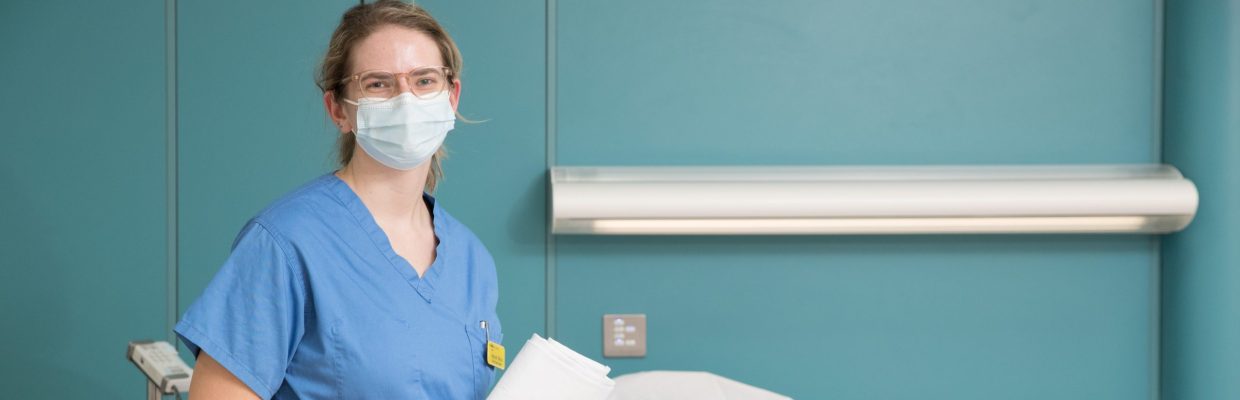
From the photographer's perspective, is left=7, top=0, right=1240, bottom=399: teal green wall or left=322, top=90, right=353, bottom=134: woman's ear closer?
left=322, top=90, right=353, bottom=134: woman's ear

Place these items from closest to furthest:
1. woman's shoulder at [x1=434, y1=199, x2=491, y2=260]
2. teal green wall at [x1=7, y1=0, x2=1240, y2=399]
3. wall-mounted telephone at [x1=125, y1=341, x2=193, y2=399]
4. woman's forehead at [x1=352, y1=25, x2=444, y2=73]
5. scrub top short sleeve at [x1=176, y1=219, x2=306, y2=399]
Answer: scrub top short sleeve at [x1=176, y1=219, x2=306, y2=399]
woman's forehead at [x1=352, y1=25, x2=444, y2=73]
woman's shoulder at [x1=434, y1=199, x2=491, y2=260]
wall-mounted telephone at [x1=125, y1=341, x2=193, y2=399]
teal green wall at [x1=7, y1=0, x2=1240, y2=399]

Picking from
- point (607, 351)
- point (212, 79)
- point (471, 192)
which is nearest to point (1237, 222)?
point (607, 351)

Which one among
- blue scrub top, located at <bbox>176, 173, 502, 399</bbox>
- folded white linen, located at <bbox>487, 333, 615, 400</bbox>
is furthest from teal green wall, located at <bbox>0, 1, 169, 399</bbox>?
folded white linen, located at <bbox>487, 333, 615, 400</bbox>

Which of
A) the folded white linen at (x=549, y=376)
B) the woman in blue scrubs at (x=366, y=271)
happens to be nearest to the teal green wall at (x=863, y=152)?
the woman in blue scrubs at (x=366, y=271)

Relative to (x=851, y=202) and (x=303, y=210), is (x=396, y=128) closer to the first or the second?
(x=303, y=210)

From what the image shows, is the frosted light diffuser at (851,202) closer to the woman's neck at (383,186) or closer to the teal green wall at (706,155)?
the teal green wall at (706,155)

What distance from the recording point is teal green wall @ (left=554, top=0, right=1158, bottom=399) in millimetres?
2650

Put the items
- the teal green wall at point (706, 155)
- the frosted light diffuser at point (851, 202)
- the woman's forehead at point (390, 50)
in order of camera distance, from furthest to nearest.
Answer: the teal green wall at point (706, 155) → the frosted light diffuser at point (851, 202) → the woman's forehead at point (390, 50)

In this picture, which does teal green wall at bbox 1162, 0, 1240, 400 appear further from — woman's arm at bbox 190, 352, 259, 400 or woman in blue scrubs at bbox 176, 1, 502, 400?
woman's arm at bbox 190, 352, 259, 400

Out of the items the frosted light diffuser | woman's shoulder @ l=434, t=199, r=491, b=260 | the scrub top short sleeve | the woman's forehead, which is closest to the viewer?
the scrub top short sleeve

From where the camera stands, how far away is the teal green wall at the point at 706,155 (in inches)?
103

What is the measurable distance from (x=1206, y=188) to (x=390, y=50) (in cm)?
205

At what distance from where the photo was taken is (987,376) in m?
2.76

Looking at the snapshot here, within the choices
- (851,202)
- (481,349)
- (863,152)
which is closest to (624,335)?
(851,202)
